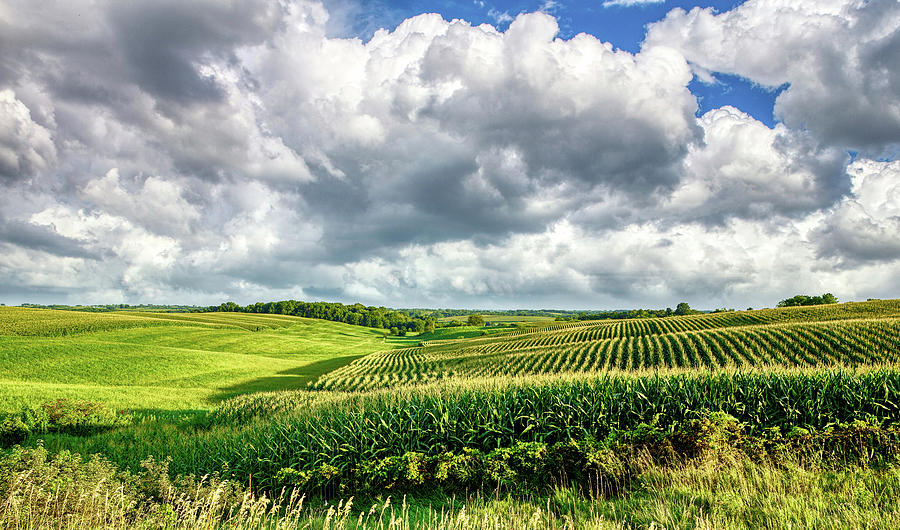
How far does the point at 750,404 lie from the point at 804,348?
94.2ft

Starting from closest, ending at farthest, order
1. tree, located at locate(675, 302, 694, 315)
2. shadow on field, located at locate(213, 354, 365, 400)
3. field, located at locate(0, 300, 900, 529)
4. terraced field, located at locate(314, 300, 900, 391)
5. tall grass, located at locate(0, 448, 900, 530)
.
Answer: tall grass, located at locate(0, 448, 900, 530)
field, located at locate(0, 300, 900, 529)
terraced field, located at locate(314, 300, 900, 391)
shadow on field, located at locate(213, 354, 365, 400)
tree, located at locate(675, 302, 694, 315)

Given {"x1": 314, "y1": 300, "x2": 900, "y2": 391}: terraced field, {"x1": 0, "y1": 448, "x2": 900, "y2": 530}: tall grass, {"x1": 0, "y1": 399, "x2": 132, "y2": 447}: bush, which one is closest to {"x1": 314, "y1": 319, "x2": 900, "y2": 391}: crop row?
{"x1": 314, "y1": 300, "x2": 900, "y2": 391}: terraced field

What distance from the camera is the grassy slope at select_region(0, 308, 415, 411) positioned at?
24836mm

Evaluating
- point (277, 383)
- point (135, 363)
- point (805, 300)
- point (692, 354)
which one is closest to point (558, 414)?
point (692, 354)

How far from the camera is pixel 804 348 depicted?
30047 mm

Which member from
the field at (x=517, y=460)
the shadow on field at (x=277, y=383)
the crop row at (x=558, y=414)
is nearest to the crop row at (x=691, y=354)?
the shadow on field at (x=277, y=383)

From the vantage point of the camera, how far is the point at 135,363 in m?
39.0

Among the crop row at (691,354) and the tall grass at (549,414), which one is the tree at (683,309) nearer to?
the crop row at (691,354)

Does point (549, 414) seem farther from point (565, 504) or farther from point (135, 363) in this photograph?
point (135, 363)

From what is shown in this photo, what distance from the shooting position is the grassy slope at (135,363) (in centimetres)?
2484

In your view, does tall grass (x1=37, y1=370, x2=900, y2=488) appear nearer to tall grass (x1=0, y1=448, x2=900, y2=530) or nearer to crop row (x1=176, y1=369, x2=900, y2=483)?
crop row (x1=176, y1=369, x2=900, y2=483)

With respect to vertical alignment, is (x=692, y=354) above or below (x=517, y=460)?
below

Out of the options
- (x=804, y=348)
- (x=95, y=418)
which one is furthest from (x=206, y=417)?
(x=804, y=348)

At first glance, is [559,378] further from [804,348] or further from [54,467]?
[804,348]
